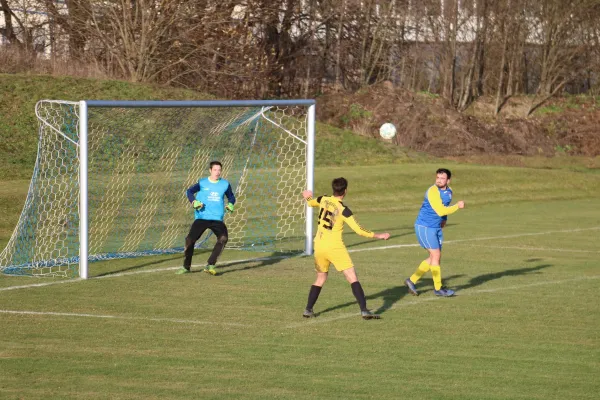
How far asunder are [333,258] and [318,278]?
0.41 m

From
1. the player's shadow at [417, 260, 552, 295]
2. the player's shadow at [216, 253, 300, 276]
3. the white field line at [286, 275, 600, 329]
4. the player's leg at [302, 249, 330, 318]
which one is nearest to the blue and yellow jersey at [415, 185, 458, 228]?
the white field line at [286, 275, 600, 329]

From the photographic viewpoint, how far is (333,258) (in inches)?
484

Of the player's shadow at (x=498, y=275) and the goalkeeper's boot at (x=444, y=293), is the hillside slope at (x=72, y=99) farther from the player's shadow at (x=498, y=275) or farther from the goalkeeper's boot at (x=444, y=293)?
the goalkeeper's boot at (x=444, y=293)

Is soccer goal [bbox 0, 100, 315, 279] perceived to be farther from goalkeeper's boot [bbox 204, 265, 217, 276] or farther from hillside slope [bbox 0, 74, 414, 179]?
hillside slope [bbox 0, 74, 414, 179]

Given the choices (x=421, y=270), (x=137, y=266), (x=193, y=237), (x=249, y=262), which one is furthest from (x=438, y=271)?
(x=137, y=266)

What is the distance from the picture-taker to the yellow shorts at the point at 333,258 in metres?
12.3

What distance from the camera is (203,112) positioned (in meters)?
21.5

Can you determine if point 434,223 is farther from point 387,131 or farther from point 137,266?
point 387,131

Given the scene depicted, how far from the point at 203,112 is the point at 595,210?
12683mm

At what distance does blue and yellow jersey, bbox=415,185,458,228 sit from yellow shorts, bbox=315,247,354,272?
7.08ft

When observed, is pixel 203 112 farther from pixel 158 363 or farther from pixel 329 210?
pixel 158 363

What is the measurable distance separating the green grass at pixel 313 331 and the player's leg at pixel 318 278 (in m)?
0.21

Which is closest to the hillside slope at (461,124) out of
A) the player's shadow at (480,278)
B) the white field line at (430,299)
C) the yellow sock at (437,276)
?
the player's shadow at (480,278)

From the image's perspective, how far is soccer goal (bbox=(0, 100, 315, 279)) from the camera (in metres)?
17.2
